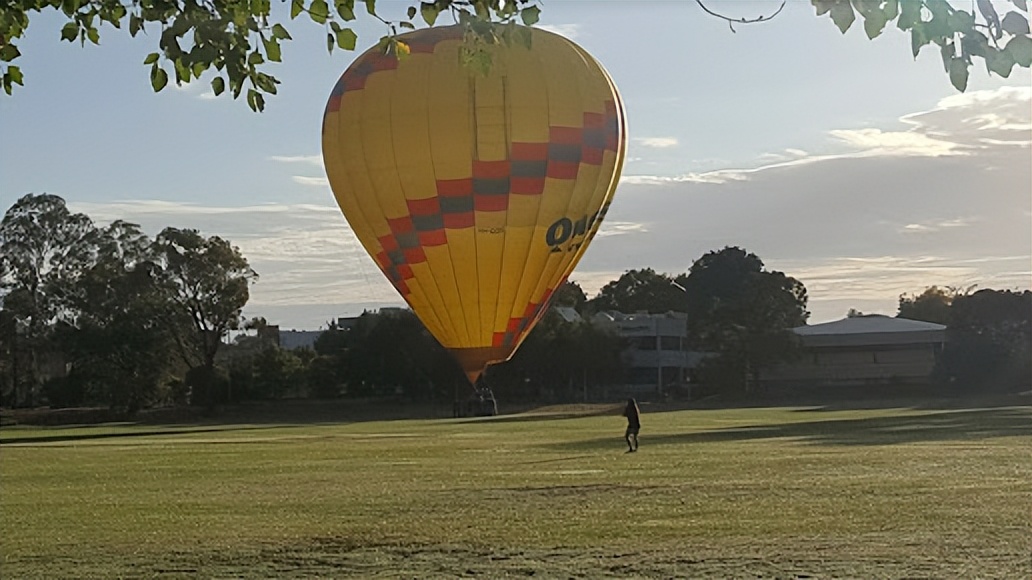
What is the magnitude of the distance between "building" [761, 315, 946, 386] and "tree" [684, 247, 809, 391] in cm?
265

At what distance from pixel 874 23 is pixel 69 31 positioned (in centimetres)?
432

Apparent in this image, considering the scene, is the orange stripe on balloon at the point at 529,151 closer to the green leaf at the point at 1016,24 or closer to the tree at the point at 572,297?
the green leaf at the point at 1016,24

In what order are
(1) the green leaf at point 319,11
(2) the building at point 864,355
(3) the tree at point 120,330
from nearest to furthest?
(1) the green leaf at point 319,11 → (3) the tree at point 120,330 → (2) the building at point 864,355

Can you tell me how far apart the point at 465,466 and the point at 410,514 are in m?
9.43

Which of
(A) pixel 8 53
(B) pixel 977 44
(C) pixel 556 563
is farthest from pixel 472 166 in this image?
(B) pixel 977 44

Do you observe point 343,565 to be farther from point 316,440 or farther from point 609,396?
point 609,396

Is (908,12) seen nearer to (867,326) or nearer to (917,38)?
(917,38)

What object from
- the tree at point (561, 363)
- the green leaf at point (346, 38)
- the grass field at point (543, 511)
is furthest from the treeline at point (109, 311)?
the green leaf at point (346, 38)

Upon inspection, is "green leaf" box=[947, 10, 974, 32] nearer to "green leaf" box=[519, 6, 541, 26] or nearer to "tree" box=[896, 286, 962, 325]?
"green leaf" box=[519, 6, 541, 26]

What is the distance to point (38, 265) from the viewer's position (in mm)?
82688

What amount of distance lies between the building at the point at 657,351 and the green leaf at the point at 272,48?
86.7m

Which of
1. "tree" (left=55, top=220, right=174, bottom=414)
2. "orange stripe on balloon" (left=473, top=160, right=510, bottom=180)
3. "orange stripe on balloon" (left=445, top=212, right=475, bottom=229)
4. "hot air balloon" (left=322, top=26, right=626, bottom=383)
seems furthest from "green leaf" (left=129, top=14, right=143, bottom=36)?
"tree" (left=55, top=220, right=174, bottom=414)

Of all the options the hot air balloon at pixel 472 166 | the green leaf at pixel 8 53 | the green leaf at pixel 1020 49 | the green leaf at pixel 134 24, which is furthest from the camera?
the hot air balloon at pixel 472 166

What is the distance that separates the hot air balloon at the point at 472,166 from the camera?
91.2ft
